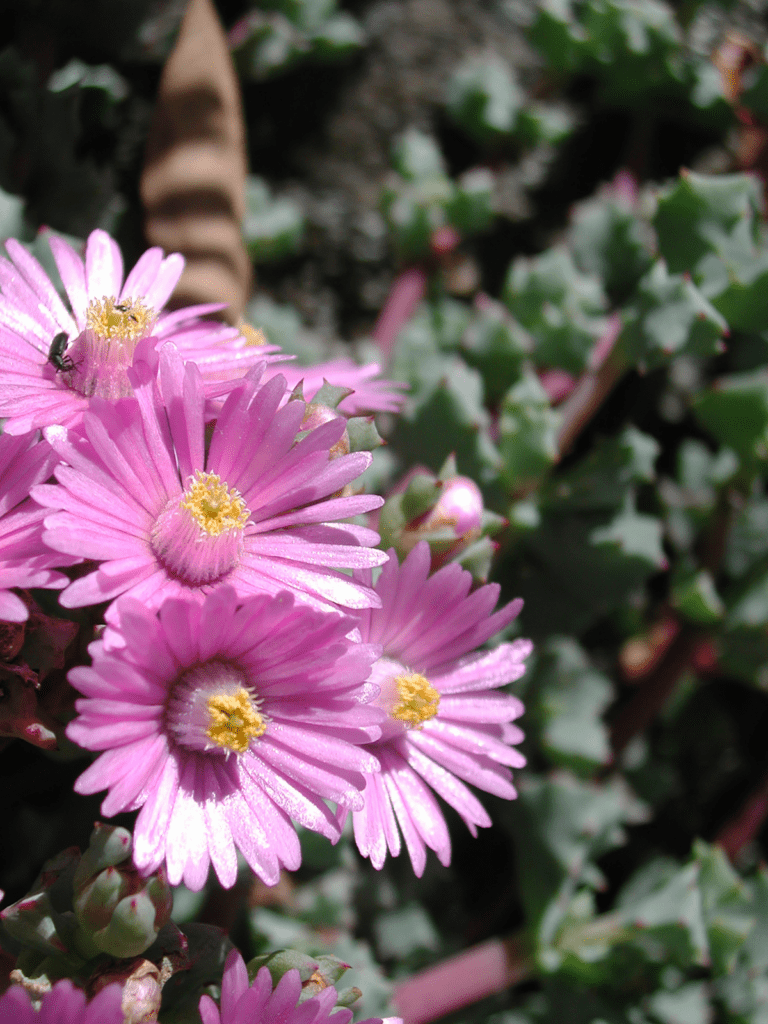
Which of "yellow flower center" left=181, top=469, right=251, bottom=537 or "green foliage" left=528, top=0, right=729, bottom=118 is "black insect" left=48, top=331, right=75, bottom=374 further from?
"green foliage" left=528, top=0, right=729, bottom=118

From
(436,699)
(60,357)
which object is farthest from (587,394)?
(60,357)

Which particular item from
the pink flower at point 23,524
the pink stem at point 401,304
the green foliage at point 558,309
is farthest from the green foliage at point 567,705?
the pink flower at point 23,524

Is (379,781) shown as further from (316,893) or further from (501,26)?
(501,26)

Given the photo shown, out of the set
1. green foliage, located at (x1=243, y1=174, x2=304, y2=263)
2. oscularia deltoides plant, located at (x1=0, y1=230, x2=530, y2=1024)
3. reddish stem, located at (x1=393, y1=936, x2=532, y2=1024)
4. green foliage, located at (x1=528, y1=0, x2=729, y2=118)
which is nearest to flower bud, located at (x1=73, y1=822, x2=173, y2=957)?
oscularia deltoides plant, located at (x1=0, y1=230, x2=530, y2=1024)

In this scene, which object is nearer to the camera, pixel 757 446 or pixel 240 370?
pixel 240 370

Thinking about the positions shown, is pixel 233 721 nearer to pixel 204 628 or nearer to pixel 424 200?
pixel 204 628

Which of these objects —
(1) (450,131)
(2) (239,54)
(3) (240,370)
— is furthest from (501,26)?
(3) (240,370)
